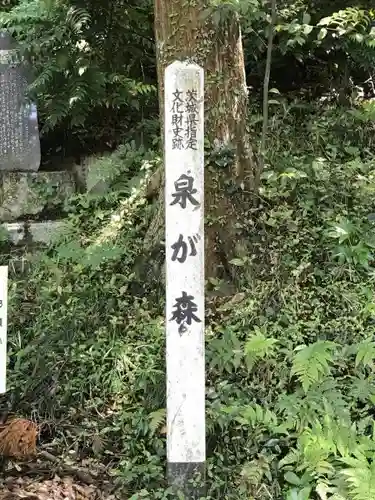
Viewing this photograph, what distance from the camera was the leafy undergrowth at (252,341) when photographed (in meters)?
3.05

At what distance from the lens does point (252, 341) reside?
3432mm

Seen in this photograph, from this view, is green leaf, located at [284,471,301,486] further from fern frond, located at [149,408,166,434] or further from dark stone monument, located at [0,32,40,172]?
dark stone monument, located at [0,32,40,172]

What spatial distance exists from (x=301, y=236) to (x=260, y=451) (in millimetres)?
1675

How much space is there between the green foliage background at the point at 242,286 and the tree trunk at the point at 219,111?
0.21 m

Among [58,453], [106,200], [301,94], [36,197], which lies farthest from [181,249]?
[301,94]

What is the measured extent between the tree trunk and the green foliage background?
8.1 inches

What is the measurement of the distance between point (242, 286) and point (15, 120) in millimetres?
2916

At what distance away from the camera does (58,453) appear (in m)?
3.49

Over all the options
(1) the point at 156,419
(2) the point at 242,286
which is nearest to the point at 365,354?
(2) the point at 242,286

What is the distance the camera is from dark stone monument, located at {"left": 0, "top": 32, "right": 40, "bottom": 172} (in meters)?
5.53

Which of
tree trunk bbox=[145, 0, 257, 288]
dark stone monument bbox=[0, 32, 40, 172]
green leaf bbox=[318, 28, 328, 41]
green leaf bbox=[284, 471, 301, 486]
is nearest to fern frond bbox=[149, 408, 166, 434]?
green leaf bbox=[284, 471, 301, 486]

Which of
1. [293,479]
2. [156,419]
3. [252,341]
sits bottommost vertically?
[293,479]

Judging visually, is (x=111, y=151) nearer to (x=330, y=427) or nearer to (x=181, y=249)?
(x=181, y=249)

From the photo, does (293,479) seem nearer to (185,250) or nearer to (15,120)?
(185,250)
